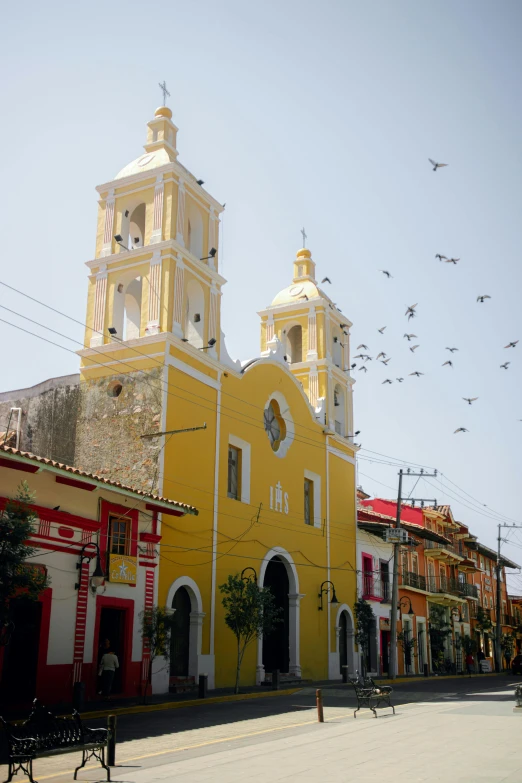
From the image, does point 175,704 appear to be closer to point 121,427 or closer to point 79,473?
point 79,473

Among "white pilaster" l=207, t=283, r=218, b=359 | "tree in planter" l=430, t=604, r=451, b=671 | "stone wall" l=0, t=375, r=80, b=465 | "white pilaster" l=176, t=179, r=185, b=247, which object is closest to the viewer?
"stone wall" l=0, t=375, r=80, b=465

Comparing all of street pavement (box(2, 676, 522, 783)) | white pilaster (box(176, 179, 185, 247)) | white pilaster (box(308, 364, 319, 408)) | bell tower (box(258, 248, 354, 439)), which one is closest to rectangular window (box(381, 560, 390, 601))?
bell tower (box(258, 248, 354, 439))

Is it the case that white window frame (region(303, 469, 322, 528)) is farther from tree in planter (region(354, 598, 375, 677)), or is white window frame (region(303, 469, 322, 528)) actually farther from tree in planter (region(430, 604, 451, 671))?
tree in planter (region(430, 604, 451, 671))

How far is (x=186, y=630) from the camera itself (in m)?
23.1

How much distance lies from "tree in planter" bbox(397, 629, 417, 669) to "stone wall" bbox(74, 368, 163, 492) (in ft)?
70.2

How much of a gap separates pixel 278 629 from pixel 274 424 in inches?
300

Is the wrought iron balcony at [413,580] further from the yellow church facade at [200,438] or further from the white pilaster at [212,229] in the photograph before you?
the white pilaster at [212,229]

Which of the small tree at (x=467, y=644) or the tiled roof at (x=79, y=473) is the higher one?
the tiled roof at (x=79, y=473)

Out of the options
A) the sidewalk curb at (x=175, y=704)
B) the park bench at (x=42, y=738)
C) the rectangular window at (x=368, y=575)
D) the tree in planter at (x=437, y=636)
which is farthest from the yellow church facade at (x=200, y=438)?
the tree in planter at (x=437, y=636)

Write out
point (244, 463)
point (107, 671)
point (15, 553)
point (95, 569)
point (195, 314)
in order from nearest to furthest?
point (15, 553)
point (95, 569)
point (107, 671)
point (195, 314)
point (244, 463)

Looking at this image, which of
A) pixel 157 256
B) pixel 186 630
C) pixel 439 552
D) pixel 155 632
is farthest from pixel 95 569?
pixel 439 552

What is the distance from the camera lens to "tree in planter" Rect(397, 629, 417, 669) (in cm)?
3884

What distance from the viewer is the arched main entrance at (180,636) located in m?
22.4

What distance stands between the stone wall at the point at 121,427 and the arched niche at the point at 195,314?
3273 millimetres
